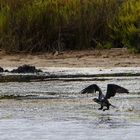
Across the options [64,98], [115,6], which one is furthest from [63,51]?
[64,98]

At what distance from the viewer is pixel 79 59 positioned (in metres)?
21.1

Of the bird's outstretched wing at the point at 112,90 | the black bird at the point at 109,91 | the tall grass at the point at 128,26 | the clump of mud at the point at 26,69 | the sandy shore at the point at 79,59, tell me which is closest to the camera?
the black bird at the point at 109,91

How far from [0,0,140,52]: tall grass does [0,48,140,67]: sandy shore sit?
0.46 m

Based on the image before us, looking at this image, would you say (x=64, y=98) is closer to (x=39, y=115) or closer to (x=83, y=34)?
(x=39, y=115)

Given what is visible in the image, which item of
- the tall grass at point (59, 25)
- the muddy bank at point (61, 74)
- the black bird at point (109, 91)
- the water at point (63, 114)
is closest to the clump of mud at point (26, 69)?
the muddy bank at point (61, 74)

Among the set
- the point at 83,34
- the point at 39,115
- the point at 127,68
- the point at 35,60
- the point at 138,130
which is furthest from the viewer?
the point at 83,34

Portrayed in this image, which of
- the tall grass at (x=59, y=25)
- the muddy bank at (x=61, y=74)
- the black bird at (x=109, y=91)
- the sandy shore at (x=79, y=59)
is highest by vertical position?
the tall grass at (x=59, y=25)

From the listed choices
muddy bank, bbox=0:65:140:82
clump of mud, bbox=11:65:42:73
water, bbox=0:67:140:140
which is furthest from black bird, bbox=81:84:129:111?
clump of mud, bbox=11:65:42:73

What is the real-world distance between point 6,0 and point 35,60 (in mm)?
3381

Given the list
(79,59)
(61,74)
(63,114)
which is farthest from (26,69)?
(63,114)

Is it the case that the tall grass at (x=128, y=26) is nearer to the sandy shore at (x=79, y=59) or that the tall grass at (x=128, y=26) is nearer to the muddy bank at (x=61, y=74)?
the sandy shore at (x=79, y=59)

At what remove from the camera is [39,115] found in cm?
1253

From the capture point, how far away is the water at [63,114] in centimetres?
1070

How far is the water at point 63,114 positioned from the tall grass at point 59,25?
5572 mm
